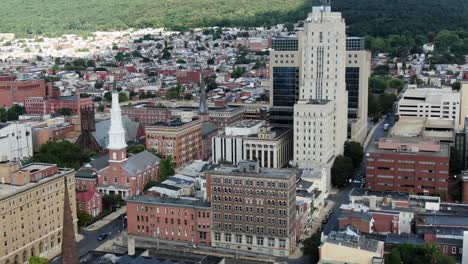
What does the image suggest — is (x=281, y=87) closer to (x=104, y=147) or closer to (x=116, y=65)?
(x=104, y=147)

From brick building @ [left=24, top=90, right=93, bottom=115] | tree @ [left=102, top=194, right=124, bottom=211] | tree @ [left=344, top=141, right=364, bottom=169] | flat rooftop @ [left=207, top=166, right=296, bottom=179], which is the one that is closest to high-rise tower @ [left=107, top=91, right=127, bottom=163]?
tree @ [left=102, top=194, right=124, bottom=211]

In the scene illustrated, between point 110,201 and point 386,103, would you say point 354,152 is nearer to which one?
point 110,201

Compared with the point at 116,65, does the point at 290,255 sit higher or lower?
lower

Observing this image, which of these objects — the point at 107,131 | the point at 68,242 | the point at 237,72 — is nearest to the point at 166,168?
the point at 107,131

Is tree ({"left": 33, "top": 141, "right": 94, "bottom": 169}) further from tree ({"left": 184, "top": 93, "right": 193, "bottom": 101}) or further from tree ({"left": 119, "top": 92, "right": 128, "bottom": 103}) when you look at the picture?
tree ({"left": 119, "top": 92, "right": 128, "bottom": 103})

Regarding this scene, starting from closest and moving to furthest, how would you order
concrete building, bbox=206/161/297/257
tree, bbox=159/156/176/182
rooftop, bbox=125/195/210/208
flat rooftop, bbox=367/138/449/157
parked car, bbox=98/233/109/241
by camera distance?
1. concrete building, bbox=206/161/297/257
2. rooftop, bbox=125/195/210/208
3. parked car, bbox=98/233/109/241
4. flat rooftop, bbox=367/138/449/157
5. tree, bbox=159/156/176/182

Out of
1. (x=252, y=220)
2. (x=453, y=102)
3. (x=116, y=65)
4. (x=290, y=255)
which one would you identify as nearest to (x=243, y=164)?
(x=252, y=220)
